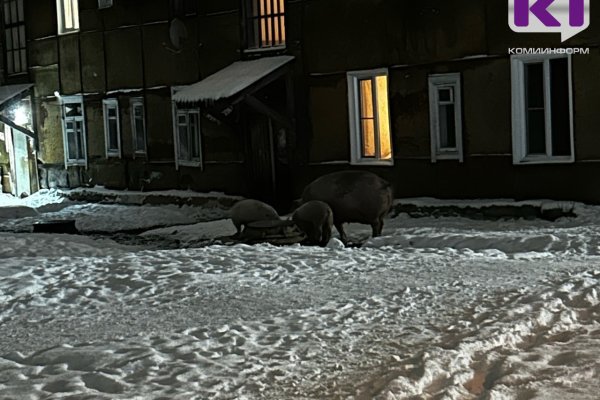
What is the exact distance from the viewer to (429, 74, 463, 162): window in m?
17.5

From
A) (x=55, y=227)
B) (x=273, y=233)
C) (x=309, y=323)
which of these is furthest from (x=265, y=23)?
(x=309, y=323)

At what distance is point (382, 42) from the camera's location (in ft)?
60.5

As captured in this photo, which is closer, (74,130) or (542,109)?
(542,109)

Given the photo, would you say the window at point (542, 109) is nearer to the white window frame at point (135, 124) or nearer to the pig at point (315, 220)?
the pig at point (315, 220)

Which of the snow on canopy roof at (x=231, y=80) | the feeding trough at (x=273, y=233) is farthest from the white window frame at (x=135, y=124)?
the feeding trough at (x=273, y=233)

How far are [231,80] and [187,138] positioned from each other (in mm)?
3889

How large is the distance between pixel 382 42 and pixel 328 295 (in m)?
10.4

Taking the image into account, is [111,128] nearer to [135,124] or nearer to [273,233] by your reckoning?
[135,124]

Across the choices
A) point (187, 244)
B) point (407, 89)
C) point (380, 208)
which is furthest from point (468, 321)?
point (407, 89)

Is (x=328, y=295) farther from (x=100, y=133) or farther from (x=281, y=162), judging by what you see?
(x=100, y=133)

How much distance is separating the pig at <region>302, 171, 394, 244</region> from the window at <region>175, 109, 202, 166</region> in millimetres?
8710

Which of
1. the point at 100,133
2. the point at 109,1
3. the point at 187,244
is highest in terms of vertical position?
the point at 109,1

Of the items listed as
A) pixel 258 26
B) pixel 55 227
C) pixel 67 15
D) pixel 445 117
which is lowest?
pixel 55 227

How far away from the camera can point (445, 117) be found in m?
17.8
